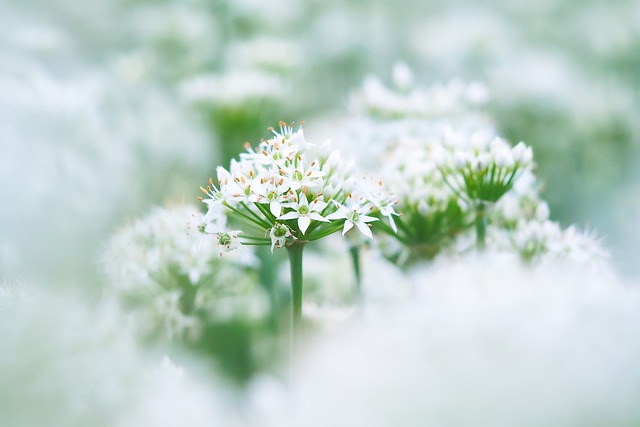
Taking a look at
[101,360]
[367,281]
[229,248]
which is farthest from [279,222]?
[367,281]

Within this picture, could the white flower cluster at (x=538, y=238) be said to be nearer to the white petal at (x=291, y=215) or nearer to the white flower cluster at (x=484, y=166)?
the white flower cluster at (x=484, y=166)

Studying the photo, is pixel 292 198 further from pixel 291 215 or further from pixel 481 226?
pixel 481 226

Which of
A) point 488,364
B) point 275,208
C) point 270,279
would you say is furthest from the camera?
point 270,279

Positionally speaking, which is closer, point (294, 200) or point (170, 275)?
point (294, 200)

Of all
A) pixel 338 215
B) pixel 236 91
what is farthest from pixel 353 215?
pixel 236 91

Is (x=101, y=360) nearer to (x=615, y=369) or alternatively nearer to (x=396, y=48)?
(x=615, y=369)

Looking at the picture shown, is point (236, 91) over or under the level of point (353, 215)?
over

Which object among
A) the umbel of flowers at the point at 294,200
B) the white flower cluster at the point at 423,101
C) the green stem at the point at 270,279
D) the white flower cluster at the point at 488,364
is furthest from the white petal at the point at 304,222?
the white flower cluster at the point at 423,101
